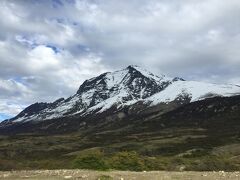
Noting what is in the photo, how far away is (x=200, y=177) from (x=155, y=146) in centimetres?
14504

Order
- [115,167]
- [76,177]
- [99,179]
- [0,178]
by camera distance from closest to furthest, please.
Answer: [99,179] → [76,177] → [0,178] → [115,167]

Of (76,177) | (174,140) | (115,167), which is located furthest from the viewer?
(174,140)

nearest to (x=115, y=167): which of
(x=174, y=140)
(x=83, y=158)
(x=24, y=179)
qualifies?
(x=83, y=158)

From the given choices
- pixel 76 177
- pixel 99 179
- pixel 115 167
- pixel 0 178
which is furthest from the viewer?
pixel 115 167

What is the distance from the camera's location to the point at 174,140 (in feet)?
626

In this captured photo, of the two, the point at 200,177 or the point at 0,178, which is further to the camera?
the point at 0,178

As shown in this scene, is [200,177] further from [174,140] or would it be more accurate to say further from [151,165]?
[174,140]

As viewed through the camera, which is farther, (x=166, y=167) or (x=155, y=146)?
(x=155, y=146)

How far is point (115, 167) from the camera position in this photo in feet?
123

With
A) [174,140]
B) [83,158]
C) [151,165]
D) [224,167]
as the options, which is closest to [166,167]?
[151,165]

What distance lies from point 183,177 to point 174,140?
6617 inches

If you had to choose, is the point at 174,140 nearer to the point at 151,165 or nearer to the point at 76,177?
the point at 151,165

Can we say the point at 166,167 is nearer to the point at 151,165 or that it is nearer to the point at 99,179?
the point at 151,165

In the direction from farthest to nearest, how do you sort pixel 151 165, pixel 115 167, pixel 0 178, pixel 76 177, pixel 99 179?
pixel 151 165
pixel 115 167
pixel 0 178
pixel 76 177
pixel 99 179
